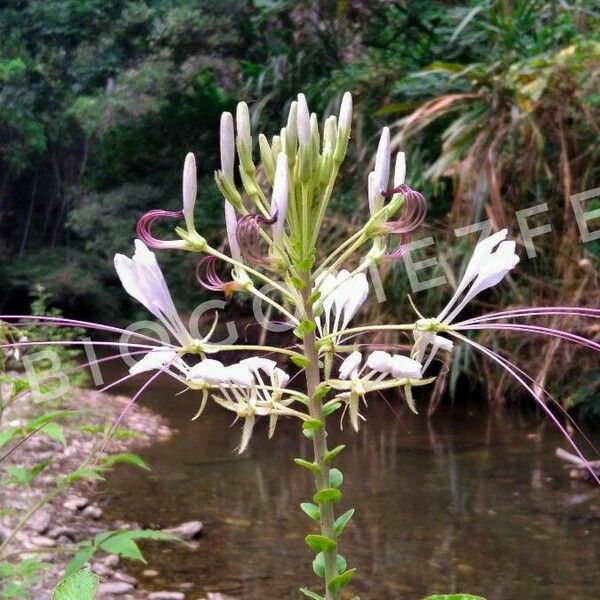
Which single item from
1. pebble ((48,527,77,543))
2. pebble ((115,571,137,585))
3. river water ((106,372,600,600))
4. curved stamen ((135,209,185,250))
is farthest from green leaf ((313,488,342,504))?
pebble ((48,527,77,543))

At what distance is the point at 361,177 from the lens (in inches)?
211

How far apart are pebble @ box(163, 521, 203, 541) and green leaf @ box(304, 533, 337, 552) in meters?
1.97

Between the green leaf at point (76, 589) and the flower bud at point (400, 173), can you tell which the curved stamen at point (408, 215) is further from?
the green leaf at point (76, 589)

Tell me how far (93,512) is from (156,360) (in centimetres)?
234

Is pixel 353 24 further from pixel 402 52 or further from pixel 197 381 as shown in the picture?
pixel 197 381

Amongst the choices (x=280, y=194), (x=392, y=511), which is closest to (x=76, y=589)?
(x=280, y=194)

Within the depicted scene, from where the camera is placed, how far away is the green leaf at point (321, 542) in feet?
2.07

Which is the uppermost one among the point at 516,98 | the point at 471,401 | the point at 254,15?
the point at 254,15

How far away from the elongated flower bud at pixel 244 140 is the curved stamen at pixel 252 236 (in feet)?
0.40

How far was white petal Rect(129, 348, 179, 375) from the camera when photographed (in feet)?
2.09

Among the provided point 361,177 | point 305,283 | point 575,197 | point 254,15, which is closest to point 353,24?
point 254,15

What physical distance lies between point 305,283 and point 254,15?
7.30m

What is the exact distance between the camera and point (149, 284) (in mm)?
675

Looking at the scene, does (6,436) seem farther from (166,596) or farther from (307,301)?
(166,596)
